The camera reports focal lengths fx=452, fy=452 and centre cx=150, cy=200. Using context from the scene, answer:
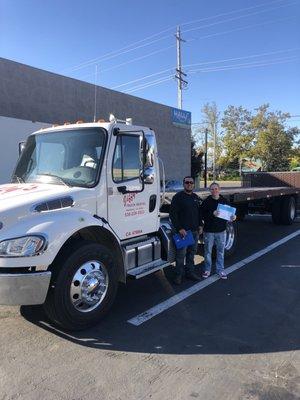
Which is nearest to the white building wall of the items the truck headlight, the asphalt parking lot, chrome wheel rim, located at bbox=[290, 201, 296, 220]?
the asphalt parking lot

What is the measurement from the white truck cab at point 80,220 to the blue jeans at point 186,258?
24 centimetres

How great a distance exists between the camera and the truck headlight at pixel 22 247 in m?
4.47

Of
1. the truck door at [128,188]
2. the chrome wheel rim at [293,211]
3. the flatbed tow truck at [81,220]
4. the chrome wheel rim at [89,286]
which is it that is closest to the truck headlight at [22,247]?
the flatbed tow truck at [81,220]

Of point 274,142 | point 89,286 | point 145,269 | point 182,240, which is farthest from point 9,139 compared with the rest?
point 274,142

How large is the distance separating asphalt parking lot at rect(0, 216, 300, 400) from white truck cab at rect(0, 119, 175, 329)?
1.47 feet

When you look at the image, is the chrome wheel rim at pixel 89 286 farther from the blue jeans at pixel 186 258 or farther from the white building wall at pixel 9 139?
the white building wall at pixel 9 139

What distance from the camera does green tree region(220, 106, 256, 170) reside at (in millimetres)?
63812

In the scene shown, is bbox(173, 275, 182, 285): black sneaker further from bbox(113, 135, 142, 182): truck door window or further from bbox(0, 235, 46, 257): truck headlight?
bbox(0, 235, 46, 257): truck headlight

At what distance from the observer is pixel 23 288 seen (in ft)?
14.8

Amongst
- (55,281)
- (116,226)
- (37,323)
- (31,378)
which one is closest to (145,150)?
(116,226)

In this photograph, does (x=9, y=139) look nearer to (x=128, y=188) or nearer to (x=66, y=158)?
(x=66, y=158)

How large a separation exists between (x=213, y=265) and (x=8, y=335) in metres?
4.36

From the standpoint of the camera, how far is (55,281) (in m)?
4.77

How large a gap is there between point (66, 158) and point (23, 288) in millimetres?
1834
